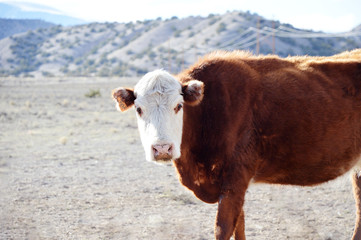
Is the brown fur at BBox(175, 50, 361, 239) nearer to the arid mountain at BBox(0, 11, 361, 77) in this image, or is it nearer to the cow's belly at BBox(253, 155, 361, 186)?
the cow's belly at BBox(253, 155, 361, 186)

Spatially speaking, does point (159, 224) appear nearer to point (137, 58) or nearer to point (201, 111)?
point (201, 111)

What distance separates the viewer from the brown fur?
4.83 m

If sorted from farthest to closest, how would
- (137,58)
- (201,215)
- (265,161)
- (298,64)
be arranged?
(137,58) → (201,215) → (298,64) → (265,161)

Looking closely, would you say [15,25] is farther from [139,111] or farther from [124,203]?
[139,111]

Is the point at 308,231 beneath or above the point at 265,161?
beneath

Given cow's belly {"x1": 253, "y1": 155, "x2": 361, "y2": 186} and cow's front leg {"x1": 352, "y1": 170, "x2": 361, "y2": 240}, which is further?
cow's front leg {"x1": 352, "y1": 170, "x2": 361, "y2": 240}

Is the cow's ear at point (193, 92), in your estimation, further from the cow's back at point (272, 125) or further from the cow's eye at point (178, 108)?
the cow's back at point (272, 125)

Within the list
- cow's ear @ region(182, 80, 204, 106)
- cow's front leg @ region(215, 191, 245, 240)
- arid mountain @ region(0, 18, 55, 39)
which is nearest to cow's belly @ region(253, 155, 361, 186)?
cow's front leg @ region(215, 191, 245, 240)

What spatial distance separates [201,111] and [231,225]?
4.60 ft

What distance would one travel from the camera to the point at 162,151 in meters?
4.18

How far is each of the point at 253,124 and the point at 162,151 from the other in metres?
1.32

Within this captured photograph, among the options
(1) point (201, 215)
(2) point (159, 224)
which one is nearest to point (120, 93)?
(2) point (159, 224)

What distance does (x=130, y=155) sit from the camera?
40.4 feet

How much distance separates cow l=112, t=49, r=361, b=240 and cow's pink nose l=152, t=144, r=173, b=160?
0.42 m
